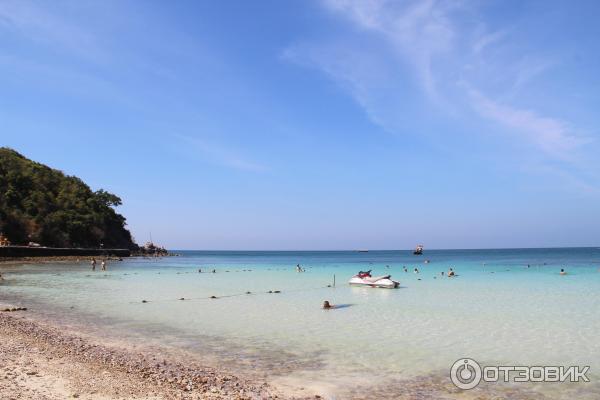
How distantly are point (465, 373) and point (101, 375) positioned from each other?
922cm

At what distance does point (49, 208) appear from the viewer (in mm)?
101438

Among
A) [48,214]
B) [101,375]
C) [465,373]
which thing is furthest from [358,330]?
[48,214]

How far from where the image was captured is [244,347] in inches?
586

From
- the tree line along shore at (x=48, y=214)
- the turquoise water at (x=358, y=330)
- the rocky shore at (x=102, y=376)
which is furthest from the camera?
the tree line along shore at (x=48, y=214)

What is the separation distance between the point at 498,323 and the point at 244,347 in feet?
37.8

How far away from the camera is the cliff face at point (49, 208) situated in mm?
90188

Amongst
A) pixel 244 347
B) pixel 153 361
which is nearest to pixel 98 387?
pixel 153 361

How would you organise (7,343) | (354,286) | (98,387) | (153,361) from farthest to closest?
(354,286) < (7,343) < (153,361) < (98,387)

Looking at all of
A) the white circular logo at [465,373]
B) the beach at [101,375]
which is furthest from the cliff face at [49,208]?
the white circular logo at [465,373]

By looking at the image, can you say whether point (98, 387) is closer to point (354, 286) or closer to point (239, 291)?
point (239, 291)

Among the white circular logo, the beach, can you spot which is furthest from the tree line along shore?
the white circular logo

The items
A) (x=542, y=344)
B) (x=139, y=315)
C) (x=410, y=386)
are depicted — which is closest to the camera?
(x=410, y=386)
